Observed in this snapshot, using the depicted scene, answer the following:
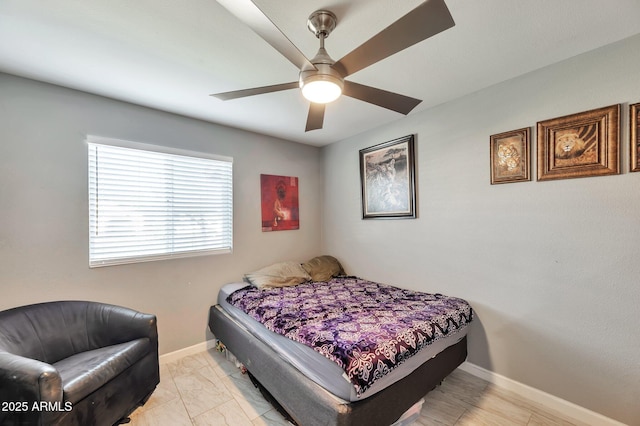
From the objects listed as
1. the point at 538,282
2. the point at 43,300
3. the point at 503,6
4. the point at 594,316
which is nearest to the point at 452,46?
the point at 503,6

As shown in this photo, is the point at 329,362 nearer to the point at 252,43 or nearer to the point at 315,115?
the point at 315,115

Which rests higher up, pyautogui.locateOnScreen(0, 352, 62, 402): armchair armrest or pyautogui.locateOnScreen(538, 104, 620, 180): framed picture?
pyautogui.locateOnScreen(538, 104, 620, 180): framed picture

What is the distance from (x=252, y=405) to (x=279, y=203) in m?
2.19

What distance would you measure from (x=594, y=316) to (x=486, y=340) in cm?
76

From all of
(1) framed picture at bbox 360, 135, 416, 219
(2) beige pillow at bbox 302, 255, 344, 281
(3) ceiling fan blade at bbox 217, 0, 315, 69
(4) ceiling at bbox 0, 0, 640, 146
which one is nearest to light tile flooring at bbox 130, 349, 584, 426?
(2) beige pillow at bbox 302, 255, 344, 281

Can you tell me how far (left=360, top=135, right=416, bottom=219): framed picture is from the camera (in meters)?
2.78

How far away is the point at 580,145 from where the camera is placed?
69.9 inches

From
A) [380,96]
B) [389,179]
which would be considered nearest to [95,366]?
[380,96]

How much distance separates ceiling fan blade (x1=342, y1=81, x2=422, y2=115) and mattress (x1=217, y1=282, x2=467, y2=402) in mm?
1583

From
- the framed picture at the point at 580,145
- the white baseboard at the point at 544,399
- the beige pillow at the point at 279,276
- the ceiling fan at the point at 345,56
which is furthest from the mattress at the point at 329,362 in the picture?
the ceiling fan at the point at 345,56

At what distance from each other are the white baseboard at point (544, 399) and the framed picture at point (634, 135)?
1.63 m

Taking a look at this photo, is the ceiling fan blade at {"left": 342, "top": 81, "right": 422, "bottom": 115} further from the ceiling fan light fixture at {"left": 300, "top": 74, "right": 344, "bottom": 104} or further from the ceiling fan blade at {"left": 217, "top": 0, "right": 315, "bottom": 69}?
the ceiling fan blade at {"left": 217, "top": 0, "right": 315, "bottom": 69}

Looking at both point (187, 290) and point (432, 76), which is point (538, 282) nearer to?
point (432, 76)

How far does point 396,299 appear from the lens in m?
2.45
